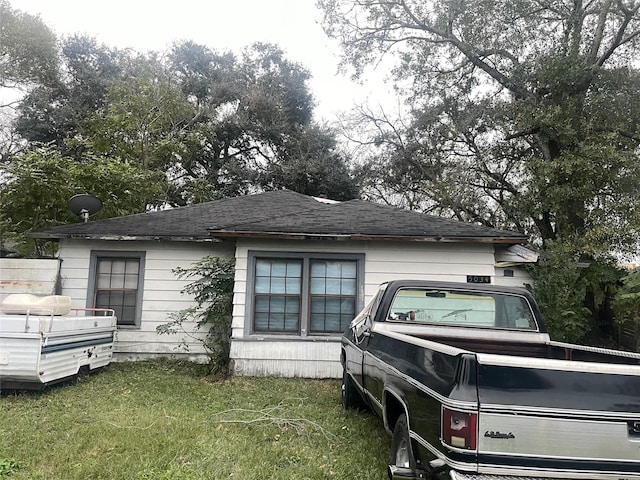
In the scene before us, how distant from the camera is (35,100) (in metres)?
21.8

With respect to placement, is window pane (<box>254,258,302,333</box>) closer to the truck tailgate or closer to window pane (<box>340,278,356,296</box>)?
window pane (<box>340,278,356,296</box>)

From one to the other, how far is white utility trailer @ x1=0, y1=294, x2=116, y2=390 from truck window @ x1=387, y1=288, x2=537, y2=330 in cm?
444

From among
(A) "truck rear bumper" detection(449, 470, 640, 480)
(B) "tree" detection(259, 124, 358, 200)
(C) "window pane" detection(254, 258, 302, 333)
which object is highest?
(B) "tree" detection(259, 124, 358, 200)

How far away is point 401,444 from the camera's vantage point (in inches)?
128

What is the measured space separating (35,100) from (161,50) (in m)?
7.27

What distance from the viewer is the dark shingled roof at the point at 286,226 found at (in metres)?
7.80

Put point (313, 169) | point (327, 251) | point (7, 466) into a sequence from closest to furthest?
point (7, 466) → point (327, 251) → point (313, 169)

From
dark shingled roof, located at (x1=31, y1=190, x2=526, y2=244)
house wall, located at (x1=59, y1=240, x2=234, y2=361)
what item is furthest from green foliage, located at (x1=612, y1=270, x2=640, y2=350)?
house wall, located at (x1=59, y1=240, x2=234, y2=361)

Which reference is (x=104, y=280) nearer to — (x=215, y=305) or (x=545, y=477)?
(x=215, y=305)

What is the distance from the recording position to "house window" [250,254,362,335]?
312 inches

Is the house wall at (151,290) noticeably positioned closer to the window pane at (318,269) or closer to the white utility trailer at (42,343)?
the white utility trailer at (42,343)

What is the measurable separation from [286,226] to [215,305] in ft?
6.37

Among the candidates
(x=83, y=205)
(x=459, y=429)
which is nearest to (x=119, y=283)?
(x=83, y=205)

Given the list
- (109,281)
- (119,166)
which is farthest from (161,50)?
(109,281)
